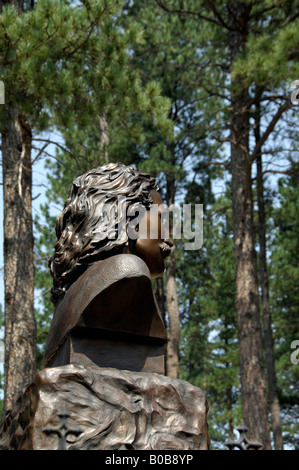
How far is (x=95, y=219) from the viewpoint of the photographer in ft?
11.2

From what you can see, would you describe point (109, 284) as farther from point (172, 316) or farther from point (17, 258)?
point (172, 316)

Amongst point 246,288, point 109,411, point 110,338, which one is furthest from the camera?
point 246,288

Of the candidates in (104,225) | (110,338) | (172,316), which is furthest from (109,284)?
(172,316)

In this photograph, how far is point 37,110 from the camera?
719 centimetres

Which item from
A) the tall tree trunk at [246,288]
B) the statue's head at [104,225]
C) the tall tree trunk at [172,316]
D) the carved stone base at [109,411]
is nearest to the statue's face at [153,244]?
the statue's head at [104,225]

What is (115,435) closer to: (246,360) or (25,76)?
(25,76)

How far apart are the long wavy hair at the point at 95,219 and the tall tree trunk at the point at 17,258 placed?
A: 2.89 m

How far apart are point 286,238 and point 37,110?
30.8 feet

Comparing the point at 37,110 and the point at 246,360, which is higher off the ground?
the point at 37,110

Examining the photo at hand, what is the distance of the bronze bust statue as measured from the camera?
3.07m

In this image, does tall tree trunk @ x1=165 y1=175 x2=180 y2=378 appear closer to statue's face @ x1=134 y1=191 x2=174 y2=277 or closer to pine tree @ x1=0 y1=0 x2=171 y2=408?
pine tree @ x1=0 y1=0 x2=171 y2=408

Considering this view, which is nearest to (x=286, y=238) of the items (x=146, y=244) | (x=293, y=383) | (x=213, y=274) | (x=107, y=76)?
(x=213, y=274)

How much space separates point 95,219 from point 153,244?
35 cm

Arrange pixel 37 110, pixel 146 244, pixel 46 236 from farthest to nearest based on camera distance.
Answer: pixel 46 236 < pixel 37 110 < pixel 146 244
